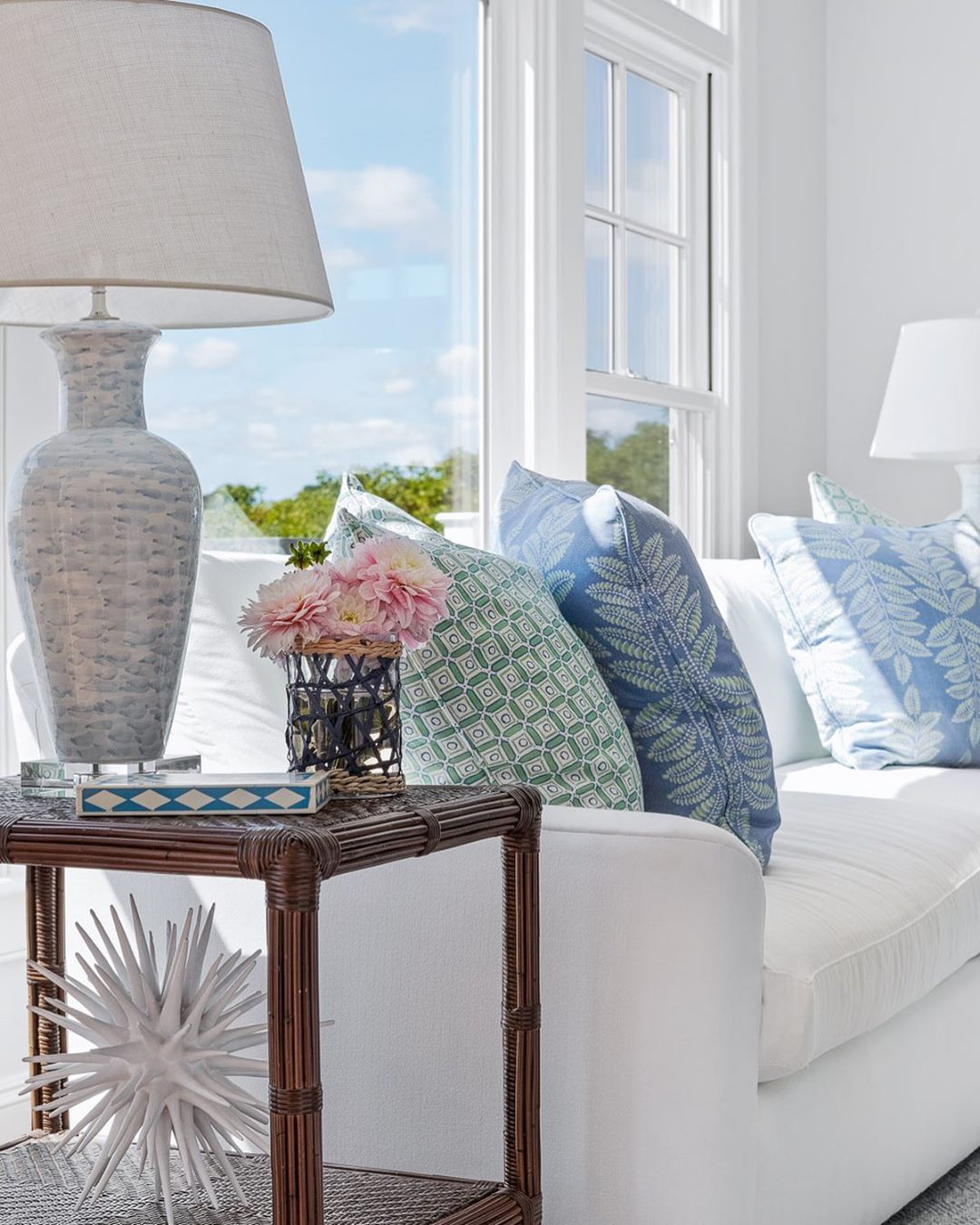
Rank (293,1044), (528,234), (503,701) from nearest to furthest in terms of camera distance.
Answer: (293,1044) < (503,701) < (528,234)

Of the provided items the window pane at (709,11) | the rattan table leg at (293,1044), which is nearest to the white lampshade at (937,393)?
the window pane at (709,11)

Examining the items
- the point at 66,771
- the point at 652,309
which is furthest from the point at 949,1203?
the point at 652,309

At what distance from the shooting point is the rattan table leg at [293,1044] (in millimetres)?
1127

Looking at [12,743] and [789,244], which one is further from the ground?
[789,244]

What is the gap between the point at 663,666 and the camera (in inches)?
71.2

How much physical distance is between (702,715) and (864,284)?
274 centimetres

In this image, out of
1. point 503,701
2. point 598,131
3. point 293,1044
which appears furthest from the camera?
point 598,131

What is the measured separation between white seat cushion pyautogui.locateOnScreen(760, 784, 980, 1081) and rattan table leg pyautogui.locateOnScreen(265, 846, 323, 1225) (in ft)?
1.85

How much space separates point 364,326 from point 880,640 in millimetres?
1078

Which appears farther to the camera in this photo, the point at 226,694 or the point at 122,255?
the point at 226,694

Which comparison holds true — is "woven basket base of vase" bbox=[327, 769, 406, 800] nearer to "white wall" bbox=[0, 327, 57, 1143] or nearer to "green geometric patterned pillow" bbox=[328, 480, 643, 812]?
"green geometric patterned pillow" bbox=[328, 480, 643, 812]

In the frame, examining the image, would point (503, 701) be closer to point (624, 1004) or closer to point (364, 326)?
point (624, 1004)

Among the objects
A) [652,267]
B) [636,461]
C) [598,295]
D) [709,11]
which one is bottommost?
[636,461]

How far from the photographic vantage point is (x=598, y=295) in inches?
132
